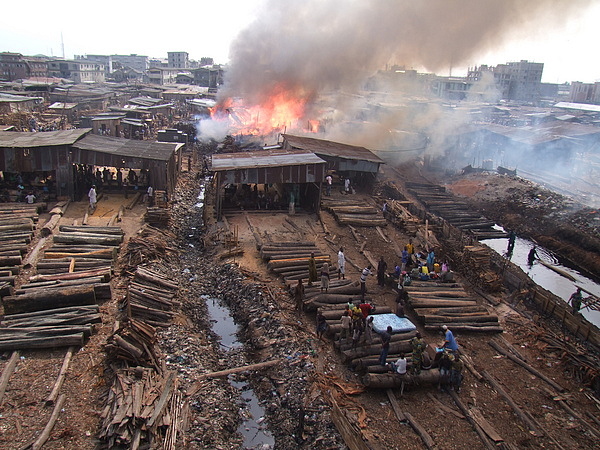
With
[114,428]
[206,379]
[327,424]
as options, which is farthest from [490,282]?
[114,428]

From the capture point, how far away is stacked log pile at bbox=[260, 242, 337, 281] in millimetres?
18953

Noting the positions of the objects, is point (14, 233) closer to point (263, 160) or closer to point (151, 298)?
point (151, 298)

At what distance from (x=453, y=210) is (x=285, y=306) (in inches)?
783

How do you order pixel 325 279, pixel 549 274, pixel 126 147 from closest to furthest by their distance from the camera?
pixel 325 279 → pixel 549 274 → pixel 126 147

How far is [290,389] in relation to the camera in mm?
13047

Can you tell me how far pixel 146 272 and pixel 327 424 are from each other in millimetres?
9365

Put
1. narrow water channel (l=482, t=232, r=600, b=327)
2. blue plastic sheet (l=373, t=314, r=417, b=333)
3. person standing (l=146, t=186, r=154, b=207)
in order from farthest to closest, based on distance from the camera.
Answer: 1. person standing (l=146, t=186, r=154, b=207)
2. narrow water channel (l=482, t=232, r=600, b=327)
3. blue plastic sheet (l=373, t=314, r=417, b=333)

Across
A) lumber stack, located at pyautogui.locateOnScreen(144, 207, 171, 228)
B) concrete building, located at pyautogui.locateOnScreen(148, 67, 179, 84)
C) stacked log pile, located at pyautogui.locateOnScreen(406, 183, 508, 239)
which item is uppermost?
concrete building, located at pyautogui.locateOnScreen(148, 67, 179, 84)

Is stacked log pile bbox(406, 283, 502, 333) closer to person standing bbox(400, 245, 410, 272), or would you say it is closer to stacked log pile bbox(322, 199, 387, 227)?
person standing bbox(400, 245, 410, 272)

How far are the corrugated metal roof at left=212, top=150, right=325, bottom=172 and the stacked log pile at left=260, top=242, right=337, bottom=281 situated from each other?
5162 millimetres

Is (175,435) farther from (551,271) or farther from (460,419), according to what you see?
(551,271)

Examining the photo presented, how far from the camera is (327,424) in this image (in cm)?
1159

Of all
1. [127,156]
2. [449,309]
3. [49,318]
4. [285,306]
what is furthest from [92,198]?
[449,309]

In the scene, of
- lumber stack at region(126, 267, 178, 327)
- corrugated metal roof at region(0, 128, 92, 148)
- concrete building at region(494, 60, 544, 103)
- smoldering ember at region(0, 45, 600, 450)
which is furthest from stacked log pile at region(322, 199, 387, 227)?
concrete building at region(494, 60, 544, 103)
